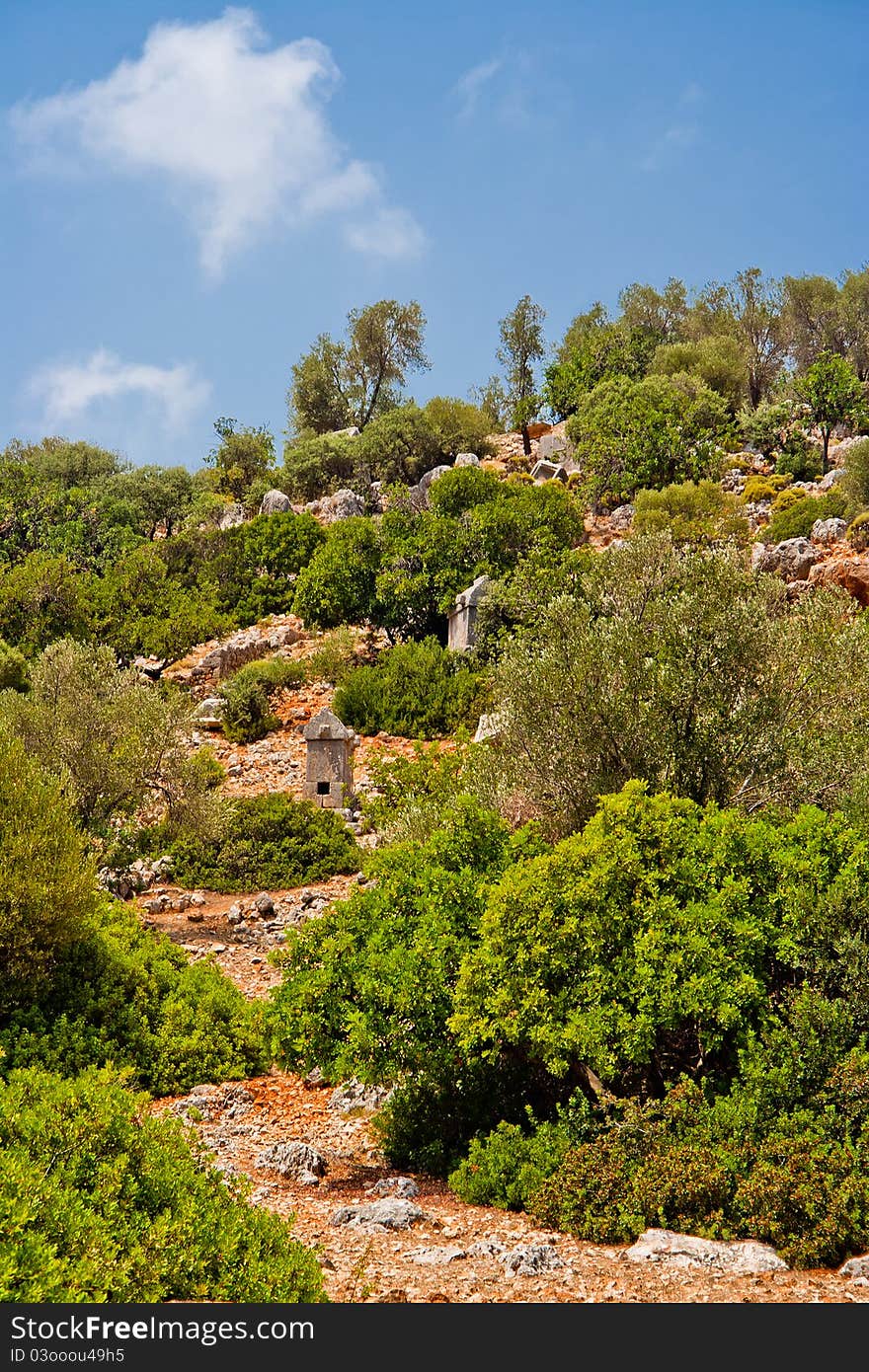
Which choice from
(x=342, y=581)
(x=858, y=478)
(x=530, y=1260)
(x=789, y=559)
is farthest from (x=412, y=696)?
(x=530, y=1260)

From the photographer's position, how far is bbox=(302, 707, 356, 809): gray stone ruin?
25.8 m

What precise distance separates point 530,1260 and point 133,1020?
7.22m

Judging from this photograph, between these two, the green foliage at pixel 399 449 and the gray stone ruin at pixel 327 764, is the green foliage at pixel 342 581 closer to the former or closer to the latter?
the gray stone ruin at pixel 327 764

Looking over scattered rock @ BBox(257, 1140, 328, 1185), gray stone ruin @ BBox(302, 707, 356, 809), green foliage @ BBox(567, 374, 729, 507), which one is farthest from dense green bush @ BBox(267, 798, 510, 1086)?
green foliage @ BBox(567, 374, 729, 507)

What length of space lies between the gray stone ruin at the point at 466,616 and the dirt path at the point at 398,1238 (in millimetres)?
21098

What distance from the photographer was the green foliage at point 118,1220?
608 centimetres

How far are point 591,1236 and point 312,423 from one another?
62776mm

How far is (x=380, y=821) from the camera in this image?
2058 centimetres

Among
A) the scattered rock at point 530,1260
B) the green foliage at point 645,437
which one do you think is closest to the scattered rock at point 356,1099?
the scattered rock at point 530,1260

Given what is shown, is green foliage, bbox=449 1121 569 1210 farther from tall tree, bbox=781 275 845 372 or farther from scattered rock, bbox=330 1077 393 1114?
tall tree, bbox=781 275 845 372

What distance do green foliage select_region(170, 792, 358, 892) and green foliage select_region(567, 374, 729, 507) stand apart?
85.0 ft

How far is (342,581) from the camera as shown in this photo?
39.1 metres

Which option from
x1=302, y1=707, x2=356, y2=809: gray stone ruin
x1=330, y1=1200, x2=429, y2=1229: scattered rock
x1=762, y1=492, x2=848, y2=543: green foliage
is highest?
x1=762, y1=492, x2=848, y2=543: green foliage
